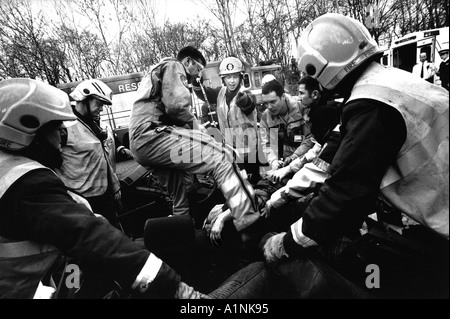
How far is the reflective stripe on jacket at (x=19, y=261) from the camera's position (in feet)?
4.38

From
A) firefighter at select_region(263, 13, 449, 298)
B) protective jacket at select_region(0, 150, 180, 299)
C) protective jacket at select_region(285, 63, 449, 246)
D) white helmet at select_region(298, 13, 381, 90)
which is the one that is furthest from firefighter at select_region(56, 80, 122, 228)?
protective jacket at select_region(285, 63, 449, 246)

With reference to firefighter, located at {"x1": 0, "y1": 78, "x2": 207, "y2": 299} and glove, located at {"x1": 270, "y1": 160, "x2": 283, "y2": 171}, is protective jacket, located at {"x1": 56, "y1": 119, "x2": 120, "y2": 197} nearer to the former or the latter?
firefighter, located at {"x1": 0, "y1": 78, "x2": 207, "y2": 299}

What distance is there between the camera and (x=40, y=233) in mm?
1310

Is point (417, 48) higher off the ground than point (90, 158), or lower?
higher

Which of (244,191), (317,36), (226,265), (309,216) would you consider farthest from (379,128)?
(226,265)

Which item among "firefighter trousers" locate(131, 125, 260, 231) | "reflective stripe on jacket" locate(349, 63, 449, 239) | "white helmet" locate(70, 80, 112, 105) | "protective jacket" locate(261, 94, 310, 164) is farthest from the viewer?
"protective jacket" locate(261, 94, 310, 164)

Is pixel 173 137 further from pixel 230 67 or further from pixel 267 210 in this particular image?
pixel 230 67

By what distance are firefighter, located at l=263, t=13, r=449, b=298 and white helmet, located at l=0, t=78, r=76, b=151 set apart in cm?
144

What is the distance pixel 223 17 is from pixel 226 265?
14318 mm

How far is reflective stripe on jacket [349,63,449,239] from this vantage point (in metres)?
1.23

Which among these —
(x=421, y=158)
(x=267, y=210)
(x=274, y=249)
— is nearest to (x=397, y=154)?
(x=421, y=158)

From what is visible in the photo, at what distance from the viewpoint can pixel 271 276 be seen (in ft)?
5.96

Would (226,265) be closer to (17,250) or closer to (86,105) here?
(17,250)

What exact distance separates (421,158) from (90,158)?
288 centimetres
